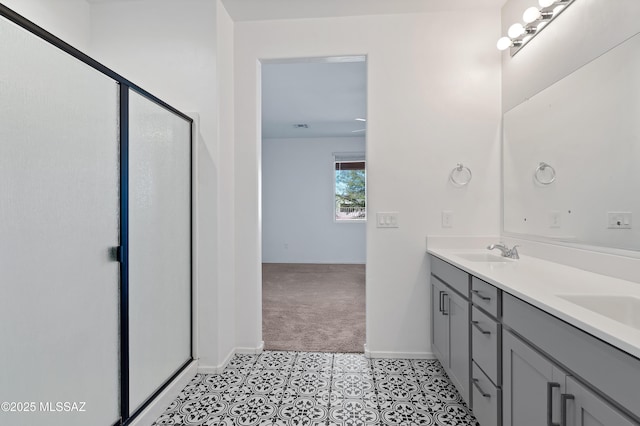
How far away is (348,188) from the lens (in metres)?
7.02

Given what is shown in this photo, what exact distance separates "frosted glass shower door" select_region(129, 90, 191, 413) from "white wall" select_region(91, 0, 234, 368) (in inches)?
4.6

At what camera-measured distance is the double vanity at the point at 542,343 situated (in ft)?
2.76

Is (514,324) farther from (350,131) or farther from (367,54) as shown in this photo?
(350,131)

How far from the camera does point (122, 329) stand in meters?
1.60

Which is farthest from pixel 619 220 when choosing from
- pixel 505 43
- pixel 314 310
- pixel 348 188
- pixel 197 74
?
pixel 348 188

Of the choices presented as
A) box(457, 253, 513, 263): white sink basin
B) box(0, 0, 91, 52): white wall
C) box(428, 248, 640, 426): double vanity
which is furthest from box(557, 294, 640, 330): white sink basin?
box(0, 0, 91, 52): white wall

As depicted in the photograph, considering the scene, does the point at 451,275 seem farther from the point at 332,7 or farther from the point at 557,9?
the point at 332,7

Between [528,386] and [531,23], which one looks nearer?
[528,386]

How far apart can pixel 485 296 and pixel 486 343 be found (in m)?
0.22

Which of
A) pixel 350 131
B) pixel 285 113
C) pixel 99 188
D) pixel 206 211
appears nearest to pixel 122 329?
pixel 99 188

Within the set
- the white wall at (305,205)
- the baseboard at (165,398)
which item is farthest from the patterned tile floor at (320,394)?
the white wall at (305,205)

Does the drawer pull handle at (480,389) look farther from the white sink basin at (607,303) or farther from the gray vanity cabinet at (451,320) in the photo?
the white sink basin at (607,303)

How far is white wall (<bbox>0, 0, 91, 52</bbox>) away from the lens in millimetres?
2102

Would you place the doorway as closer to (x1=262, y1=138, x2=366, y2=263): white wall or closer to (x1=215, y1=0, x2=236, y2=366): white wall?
(x1=262, y1=138, x2=366, y2=263): white wall
